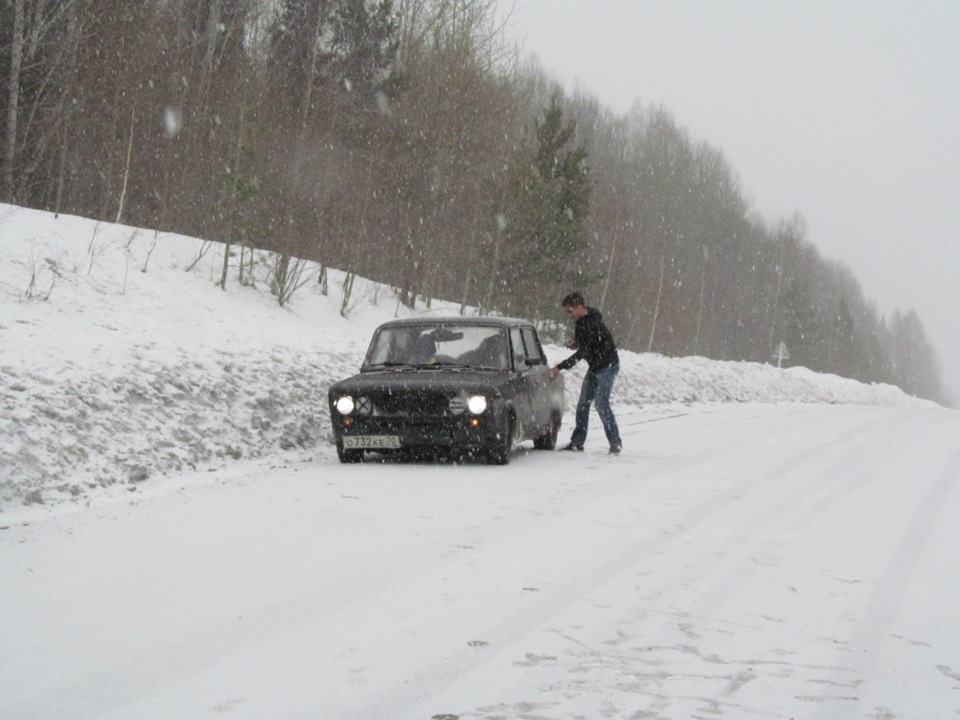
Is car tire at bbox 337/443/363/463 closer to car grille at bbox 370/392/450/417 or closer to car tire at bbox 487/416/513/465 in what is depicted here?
car grille at bbox 370/392/450/417

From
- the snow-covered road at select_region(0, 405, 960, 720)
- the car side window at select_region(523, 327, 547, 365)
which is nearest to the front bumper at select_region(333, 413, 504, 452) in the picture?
the snow-covered road at select_region(0, 405, 960, 720)

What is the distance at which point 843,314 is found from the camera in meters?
105

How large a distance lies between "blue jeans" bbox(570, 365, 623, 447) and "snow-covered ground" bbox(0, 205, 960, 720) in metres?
0.43

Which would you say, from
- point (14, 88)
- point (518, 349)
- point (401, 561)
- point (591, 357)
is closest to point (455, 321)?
point (518, 349)

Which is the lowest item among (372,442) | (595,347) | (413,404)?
(372,442)

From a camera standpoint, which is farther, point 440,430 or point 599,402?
point 599,402

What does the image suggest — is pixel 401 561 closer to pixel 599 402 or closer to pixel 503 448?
pixel 503 448

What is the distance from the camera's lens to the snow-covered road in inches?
157

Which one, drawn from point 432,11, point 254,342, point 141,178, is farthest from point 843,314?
point 254,342

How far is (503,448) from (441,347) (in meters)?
1.56

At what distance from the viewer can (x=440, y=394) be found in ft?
33.8

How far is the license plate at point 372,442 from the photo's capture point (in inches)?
408

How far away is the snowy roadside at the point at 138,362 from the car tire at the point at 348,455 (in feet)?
3.23

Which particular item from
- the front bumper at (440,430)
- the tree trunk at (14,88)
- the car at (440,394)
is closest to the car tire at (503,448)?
the car at (440,394)
